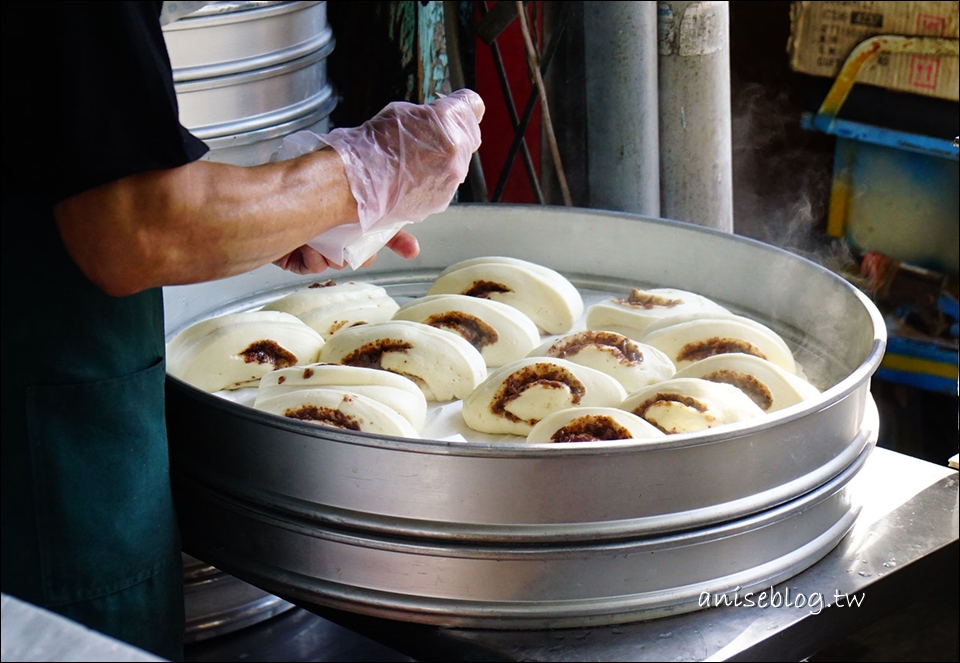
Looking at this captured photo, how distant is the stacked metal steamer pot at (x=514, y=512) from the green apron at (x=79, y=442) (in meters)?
0.14

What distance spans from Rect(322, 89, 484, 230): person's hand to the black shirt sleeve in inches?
12.0

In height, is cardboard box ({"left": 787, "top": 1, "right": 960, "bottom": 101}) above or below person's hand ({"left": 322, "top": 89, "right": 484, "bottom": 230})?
below

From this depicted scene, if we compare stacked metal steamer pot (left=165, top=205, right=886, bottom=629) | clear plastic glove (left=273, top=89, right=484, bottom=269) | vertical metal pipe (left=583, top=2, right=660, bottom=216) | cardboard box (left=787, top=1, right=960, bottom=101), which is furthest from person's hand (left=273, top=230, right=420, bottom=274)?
cardboard box (left=787, top=1, right=960, bottom=101)

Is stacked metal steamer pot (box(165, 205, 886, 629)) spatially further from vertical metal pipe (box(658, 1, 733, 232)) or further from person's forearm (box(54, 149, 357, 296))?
vertical metal pipe (box(658, 1, 733, 232))

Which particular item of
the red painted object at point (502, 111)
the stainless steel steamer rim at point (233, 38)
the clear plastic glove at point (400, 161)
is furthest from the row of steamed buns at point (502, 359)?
the red painted object at point (502, 111)

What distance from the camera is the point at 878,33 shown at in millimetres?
3740

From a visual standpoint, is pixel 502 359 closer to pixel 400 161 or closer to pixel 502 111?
pixel 400 161

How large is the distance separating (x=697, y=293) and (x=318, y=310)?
78 cm

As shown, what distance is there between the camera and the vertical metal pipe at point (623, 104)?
2281 mm

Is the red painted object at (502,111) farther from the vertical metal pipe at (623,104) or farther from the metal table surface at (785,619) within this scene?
the metal table surface at (785,619)

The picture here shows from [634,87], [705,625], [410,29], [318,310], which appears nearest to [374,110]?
[410,29]

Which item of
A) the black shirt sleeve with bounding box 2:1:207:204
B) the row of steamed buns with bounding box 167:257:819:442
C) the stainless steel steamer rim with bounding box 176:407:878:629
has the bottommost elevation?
the stainless steel steamer rim with bounding box 176:407:878:629

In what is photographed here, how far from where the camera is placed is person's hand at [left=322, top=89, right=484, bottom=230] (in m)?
1.27

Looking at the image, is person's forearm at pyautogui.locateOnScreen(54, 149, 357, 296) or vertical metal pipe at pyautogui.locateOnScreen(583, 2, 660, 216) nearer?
person's forearm at pyautogui.locateOnScreen(54, 149, 357, 296)
